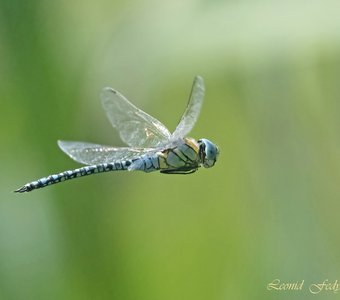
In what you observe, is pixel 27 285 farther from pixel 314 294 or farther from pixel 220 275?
pixel 314 294

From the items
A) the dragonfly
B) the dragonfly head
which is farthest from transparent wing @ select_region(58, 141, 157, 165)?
the dragonfly head

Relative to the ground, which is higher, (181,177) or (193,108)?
(193,108)

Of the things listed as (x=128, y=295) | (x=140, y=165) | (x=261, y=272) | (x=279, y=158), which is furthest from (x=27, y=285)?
(x=279, y=158)

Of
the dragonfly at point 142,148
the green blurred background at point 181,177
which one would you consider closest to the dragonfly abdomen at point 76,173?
the dragonfly at point 142,148

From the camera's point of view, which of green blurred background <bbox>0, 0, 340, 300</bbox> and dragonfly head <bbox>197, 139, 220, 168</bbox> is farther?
green blurred background <bbox>0, 0, 340, 300</bbox>

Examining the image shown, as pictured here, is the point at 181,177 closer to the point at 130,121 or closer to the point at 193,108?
the point at 130,121

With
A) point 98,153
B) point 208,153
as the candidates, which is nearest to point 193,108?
point 208,153

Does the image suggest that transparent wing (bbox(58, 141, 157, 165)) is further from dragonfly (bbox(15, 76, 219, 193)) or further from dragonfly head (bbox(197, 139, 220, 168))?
dragonfly head (bbox(197, 139, 220, 168))
